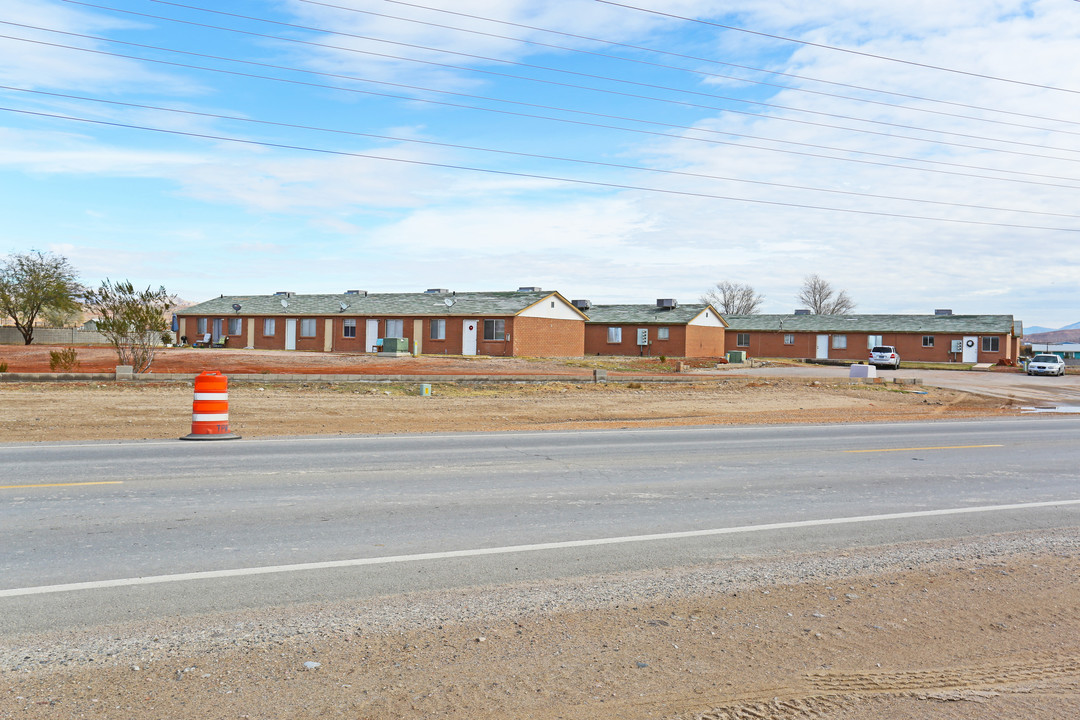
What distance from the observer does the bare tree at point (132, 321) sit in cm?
2838

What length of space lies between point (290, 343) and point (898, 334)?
46.4m

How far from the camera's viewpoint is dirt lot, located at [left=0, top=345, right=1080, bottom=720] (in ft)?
13.4

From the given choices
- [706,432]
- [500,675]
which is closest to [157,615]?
Result: [500,675]

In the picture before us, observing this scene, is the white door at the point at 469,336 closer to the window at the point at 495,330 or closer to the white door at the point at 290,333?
the window at the point at 495,330

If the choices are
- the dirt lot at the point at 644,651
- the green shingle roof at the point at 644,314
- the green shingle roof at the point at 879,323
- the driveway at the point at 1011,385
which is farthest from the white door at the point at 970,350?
the dirt lot at the point at 644,651

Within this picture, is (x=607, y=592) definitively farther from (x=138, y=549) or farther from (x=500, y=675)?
(x=138, y=549)

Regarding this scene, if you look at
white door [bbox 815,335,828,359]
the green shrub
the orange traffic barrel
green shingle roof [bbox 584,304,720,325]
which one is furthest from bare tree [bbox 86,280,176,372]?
white door [bbox 815,335,828,359]

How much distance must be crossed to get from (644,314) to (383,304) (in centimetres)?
2093

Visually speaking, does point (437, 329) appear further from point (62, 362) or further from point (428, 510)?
point (428, 510)

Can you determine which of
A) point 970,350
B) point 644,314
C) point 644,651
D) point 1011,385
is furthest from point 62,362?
point 970,350

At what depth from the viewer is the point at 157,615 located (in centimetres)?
523

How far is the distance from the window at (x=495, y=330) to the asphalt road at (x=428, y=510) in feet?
128

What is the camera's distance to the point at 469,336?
179ft

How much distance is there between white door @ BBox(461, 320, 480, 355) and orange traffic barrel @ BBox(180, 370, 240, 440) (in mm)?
39506
